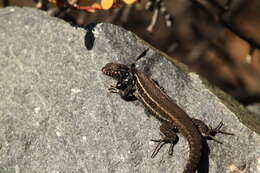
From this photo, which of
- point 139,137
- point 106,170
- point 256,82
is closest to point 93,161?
point 106,170

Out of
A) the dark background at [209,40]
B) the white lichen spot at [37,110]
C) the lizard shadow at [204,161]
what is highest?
the lizard shadow at [204,161]

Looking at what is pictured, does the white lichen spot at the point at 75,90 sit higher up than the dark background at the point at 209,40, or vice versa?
the white lichen spot at the point at 75,90

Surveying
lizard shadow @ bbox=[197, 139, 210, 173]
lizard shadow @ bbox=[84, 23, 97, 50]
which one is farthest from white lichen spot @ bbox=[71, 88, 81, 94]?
lizard shadow @ bbox=[197, 139, 210, 173]

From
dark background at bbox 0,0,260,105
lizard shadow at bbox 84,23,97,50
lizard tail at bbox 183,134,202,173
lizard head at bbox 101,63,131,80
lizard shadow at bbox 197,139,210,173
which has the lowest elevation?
dark background at bbox 0,0,260,105

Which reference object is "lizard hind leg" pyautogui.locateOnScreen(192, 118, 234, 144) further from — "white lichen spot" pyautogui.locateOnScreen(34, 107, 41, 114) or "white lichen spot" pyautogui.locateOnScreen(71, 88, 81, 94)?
"white lichen spot" pyautogui.locateOnScreen(34, 107, 41, 114)

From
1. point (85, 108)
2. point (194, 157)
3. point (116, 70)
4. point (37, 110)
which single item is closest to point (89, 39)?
point (116, 70)

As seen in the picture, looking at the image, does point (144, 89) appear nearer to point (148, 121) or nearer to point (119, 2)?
point (148, 121)

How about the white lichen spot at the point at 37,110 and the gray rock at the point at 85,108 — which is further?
the white lichen spot at the point at 37,110

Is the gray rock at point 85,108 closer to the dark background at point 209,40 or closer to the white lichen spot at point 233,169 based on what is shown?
the white lichen spot at point 233,169

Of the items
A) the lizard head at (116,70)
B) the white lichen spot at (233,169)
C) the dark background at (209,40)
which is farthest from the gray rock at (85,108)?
the dark background at (209,40)
